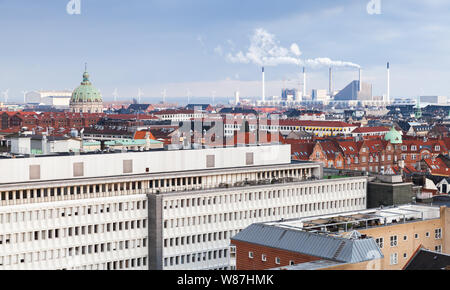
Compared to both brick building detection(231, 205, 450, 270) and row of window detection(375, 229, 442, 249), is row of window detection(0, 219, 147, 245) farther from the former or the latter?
row of window detection(375, 229, 442, 249)

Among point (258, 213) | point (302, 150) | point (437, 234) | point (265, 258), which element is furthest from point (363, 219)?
point (302, 150)

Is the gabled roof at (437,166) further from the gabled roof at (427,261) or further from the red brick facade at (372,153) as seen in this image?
the gabled roof at (427,261)

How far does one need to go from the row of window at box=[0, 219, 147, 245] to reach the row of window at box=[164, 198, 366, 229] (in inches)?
126

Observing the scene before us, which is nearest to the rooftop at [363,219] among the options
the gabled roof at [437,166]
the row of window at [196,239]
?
the row of window at [196,239]

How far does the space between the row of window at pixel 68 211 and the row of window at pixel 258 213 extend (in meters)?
3.53

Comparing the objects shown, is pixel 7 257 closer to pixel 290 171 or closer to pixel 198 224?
pixel 198 224

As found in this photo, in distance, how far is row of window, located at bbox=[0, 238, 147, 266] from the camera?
53.8 m

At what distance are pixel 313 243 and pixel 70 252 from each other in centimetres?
2476

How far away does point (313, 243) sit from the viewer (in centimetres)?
3988

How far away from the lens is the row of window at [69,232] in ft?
176

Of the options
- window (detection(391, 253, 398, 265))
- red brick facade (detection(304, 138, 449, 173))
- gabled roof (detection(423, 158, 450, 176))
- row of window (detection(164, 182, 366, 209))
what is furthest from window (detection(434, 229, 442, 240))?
red brick facade (detection(304, 138, 449, 173))

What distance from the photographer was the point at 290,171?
248ft

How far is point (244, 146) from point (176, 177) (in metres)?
10.9
